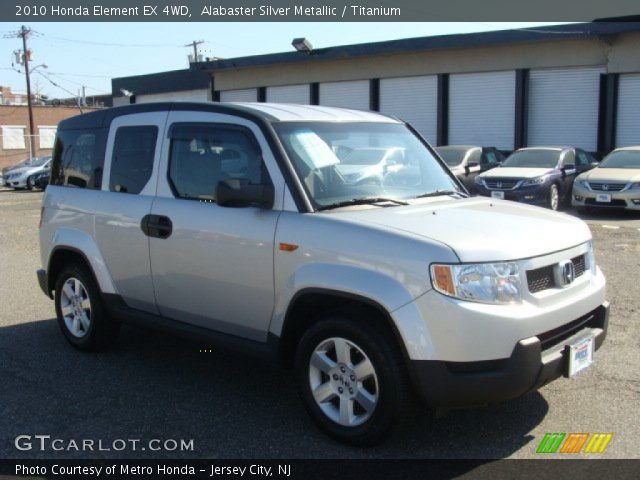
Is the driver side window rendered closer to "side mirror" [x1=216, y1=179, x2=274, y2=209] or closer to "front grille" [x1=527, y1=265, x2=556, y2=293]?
"front grille" [x1=527, y1=265, x2=556, y2=293]

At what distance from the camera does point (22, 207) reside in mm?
20125

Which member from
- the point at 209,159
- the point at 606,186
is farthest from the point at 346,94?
the point at 209,159

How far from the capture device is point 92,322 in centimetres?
568

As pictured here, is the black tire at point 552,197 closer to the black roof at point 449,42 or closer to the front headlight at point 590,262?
the black roof at point 449,42

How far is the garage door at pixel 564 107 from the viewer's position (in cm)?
2336

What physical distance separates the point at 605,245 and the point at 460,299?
327 inches

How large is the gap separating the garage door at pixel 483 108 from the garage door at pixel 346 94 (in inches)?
162

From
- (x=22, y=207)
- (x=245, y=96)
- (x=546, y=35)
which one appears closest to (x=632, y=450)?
(x=22, y=207)

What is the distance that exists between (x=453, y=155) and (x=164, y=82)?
84.7 feet

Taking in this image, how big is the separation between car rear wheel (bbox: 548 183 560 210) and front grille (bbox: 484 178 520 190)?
3.07 feet

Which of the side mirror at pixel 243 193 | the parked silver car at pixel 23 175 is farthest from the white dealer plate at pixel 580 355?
the parked silver car at pixel 23 175

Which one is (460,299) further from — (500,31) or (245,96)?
(245,96)

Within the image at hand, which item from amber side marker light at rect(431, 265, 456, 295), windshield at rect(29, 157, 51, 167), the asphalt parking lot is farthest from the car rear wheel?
windshield at rect(29, 157, 51, 167)

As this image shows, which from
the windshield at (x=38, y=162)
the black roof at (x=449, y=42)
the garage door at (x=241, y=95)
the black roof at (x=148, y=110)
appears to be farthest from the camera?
the garage door at (x=241, y=95)
